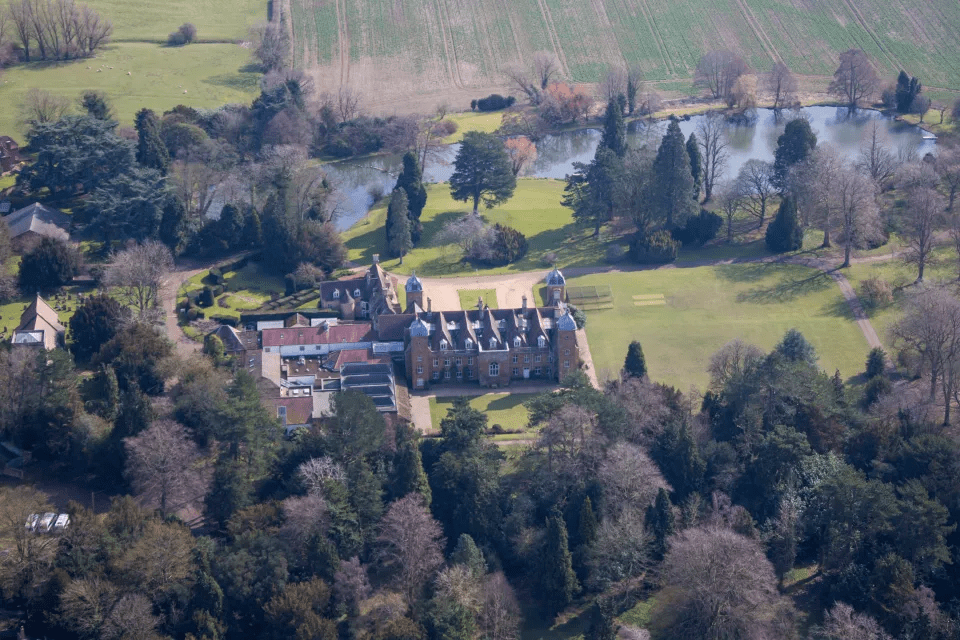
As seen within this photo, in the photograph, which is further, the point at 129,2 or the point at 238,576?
the point at 129,2

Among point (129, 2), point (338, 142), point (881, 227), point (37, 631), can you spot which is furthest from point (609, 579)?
point (129, 2)

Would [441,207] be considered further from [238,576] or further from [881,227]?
[238,576]

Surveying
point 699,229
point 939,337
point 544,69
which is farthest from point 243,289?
point 544,69

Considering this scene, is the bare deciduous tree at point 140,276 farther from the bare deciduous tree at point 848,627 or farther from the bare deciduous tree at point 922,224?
the bare deciduous tree at point 922,224

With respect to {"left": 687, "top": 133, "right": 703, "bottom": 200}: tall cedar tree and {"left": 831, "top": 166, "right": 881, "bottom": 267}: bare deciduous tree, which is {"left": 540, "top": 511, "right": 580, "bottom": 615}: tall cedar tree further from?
{"left": 687, "top": 133, "right": 703, "bottom": 200}: tall cedar tree

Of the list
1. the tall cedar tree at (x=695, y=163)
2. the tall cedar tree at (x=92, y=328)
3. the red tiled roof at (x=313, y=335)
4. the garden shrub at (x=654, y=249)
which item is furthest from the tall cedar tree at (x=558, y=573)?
the tall cedar tree at (x=695, y=163)

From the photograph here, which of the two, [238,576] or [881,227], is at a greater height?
[881,227]

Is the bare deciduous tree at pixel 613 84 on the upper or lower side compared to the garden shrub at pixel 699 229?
upper
